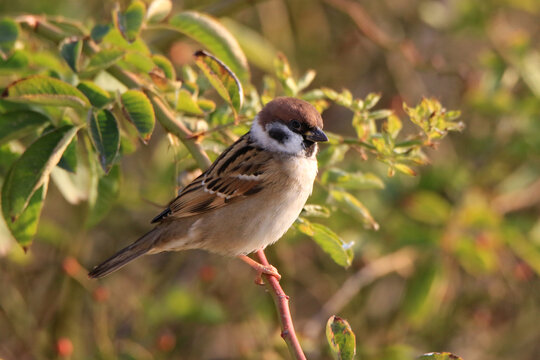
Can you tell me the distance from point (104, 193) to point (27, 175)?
463 mm

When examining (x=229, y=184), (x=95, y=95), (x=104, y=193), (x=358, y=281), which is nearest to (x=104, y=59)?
(x=95, y=95)

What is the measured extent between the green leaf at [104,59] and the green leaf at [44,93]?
135 mm

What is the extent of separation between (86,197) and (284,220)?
817mm

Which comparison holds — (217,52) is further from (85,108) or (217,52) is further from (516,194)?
(516,194)

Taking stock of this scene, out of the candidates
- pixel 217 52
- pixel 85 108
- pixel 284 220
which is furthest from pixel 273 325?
pixel 85 108

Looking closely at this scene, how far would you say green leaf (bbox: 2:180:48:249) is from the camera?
2.13 meters

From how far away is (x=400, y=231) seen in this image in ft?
11.6

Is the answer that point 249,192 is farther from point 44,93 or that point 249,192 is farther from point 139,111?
point 44,93

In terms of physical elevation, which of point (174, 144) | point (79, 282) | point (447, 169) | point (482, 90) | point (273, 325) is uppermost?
point (174, 144)

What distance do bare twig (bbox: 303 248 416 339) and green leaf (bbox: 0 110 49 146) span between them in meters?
1.63

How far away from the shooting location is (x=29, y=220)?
2.15 m

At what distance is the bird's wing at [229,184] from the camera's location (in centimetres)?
252

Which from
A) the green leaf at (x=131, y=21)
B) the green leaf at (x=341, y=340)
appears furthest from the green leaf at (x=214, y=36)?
the green leaf at (x=341, y=340)

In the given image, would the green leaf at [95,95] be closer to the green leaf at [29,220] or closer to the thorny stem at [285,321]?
the green leaf at [29,220]
